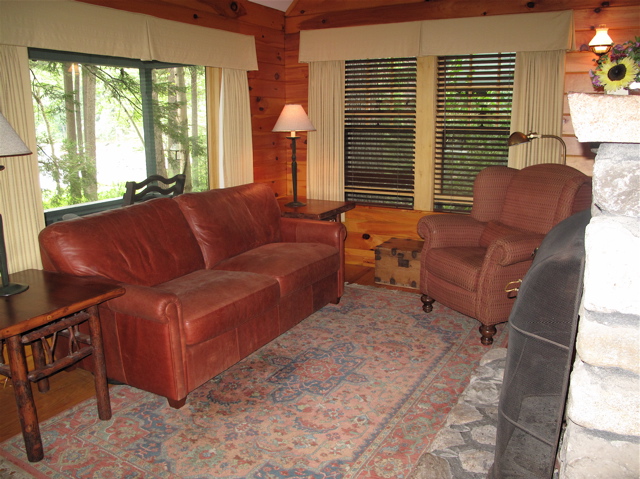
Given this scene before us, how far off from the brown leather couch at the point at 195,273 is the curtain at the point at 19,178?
40 centimetres

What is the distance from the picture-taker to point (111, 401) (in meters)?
2.78

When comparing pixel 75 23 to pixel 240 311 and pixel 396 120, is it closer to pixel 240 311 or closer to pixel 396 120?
pixel 240 311

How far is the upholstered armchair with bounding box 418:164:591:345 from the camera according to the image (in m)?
3.35

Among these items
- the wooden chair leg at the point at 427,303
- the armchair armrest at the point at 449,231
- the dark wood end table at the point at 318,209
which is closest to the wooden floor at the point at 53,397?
the dark wood end table at the point at 318,209

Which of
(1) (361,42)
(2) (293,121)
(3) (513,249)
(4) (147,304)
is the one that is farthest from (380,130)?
(4) (147,304)

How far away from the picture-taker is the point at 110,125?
3.79 meters

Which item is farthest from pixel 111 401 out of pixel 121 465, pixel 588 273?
pixel 588 273

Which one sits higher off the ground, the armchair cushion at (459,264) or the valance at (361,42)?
the valance at (361,42)

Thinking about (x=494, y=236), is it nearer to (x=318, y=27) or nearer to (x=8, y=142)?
(x=318, y=27)

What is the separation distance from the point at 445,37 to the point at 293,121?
1.40m

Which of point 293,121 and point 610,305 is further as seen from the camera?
point 293,121

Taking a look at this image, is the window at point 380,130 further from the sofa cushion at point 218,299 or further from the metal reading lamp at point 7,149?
the metal reading lamp at point 7,149

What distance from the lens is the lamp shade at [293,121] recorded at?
4.52 m

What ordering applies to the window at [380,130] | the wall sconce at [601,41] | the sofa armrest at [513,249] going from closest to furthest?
the sofa armrest at [513,249]
the wall sconce at [601,41]
the window at [380,130]
